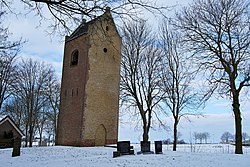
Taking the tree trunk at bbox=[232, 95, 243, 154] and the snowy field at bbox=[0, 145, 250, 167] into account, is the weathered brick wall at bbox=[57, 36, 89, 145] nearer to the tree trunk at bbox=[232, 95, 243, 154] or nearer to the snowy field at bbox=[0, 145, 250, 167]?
the snowy field at bbox=[0, 145, 250, 167]

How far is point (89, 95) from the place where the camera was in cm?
2584

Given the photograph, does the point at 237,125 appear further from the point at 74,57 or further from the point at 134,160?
the point at 74,57

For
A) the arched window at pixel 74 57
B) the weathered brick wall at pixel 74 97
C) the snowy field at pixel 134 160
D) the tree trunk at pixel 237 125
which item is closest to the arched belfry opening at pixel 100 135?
the weathered brick wall at pixel 74 97

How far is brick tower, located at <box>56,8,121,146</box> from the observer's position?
2536 centimetres

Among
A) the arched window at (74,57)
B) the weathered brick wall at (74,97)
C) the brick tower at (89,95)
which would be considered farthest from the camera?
the arched window at (74,57)

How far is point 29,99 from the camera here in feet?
114

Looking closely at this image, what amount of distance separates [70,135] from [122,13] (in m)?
21.4

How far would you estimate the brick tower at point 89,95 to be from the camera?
2536 centimetres

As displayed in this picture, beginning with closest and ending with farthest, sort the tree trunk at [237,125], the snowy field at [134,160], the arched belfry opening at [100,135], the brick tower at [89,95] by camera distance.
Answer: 1. the snowy field at [134,160]
2. the tree trunk at [237,125]
3. the brick tower at [89,95]
4. the arched belfry opening at [100,135]

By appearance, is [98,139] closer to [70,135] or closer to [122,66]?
[70,135]

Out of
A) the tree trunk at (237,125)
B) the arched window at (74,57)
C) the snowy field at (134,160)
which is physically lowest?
the snowy field at (134,160)

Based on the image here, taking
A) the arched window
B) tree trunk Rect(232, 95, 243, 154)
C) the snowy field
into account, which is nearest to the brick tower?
the arched window

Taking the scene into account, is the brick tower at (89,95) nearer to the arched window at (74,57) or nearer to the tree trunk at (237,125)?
the arched window at (74,57)

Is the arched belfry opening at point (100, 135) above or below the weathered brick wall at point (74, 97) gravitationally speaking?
below
